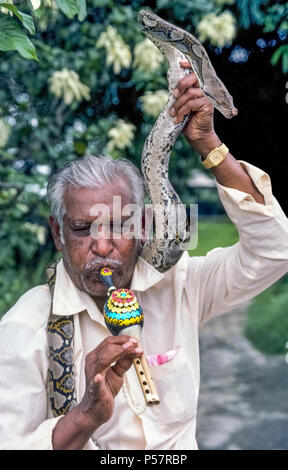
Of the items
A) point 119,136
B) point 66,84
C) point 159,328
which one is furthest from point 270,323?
point 159,328

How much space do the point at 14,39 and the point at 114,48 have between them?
7.12ft

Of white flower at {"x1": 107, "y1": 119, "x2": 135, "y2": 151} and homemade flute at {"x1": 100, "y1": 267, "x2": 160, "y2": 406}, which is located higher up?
homemade flute at {"x1": 100, "y1": 267, "x2": 160, "y2": 406}

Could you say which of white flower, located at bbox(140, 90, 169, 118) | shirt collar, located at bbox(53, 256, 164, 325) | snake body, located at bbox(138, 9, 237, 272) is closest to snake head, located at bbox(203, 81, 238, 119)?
snake body, located at bbox(138, 9, 237, 272)

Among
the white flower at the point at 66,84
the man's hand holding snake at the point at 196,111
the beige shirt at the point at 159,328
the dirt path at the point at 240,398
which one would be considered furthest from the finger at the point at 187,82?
the dirt path at the point at 240,398

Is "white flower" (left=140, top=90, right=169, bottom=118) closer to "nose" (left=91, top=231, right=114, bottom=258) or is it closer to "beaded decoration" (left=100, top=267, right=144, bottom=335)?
"nose" (left=91, top=231, right=114, bottom=258)

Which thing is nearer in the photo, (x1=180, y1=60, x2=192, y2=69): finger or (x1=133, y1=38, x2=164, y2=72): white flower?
(x1=180, y1=60, x2=192, y2=69): finger

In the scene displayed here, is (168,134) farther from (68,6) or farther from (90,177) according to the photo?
(68,6)

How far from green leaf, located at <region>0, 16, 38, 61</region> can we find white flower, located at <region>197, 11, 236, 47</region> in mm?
2125

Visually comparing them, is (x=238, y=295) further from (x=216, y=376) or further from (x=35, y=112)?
(x=216, y=376)

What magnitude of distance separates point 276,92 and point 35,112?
6.00 ft

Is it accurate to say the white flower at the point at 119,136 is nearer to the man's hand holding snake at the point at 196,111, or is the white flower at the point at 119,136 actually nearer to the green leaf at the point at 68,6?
the green leaf at the point at 68,6

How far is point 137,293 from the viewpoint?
2377 mm

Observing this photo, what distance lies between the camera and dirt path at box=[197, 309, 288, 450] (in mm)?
5176
